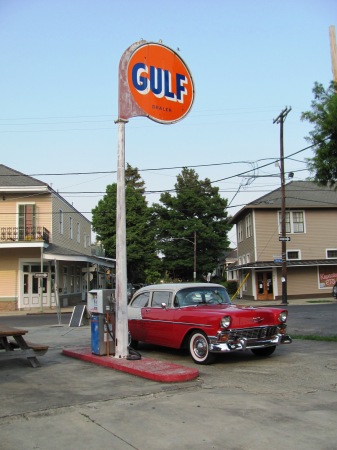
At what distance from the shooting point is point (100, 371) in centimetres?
830

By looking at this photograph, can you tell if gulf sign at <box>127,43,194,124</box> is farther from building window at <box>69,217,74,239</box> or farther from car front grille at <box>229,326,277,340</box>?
building window at <box>69,217,74,239</box>

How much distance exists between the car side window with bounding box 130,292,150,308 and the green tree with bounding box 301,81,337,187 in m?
5.06

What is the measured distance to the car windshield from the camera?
9781 millimetres

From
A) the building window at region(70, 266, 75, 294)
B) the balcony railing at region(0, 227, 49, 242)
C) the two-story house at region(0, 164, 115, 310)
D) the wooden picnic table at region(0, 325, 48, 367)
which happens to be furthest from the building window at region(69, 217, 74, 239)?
the wooden picnic table at region(0, 325, 48, 367)

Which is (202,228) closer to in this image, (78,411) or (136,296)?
(136,296)

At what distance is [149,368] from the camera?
25.8 ft

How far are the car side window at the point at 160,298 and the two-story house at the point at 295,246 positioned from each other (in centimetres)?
2605

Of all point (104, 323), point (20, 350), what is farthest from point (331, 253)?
point (20, 350)

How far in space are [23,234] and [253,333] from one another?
23.8 metres

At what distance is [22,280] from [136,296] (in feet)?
66.3

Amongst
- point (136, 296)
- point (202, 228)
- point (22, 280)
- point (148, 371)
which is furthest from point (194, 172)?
point (148, 371)

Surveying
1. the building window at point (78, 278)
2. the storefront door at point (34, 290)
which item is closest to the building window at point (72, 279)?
the building window at point (78, 278)

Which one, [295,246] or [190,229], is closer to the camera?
[295,246]

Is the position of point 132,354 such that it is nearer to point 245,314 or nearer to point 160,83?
point 245,314
